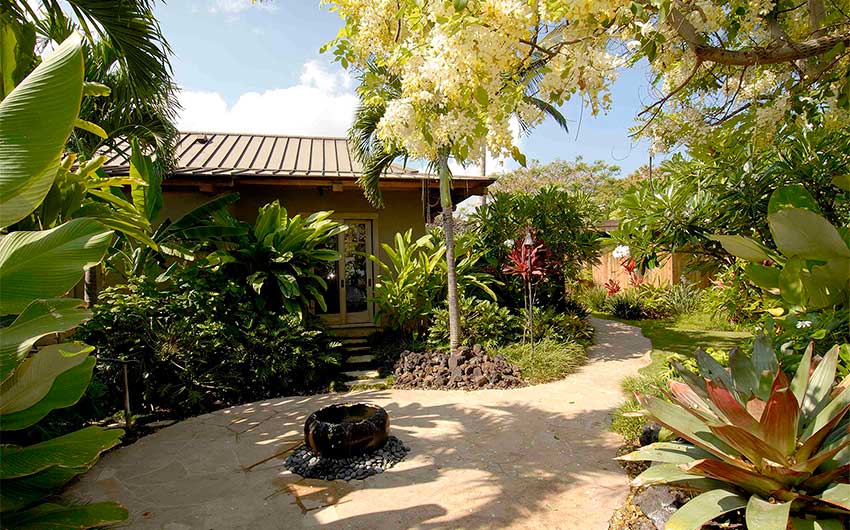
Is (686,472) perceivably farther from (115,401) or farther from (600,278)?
(600,278)

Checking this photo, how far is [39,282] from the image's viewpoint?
190 cm

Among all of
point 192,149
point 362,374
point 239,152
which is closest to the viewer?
point 362,374

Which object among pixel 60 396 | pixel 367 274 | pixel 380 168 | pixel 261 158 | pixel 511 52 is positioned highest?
pixel 261 158

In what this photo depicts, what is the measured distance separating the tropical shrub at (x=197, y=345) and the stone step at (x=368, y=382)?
1.49 ft

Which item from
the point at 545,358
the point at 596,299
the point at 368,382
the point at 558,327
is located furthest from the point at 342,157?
the point at 596,299

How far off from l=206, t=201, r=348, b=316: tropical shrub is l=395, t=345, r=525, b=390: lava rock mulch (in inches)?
71.0

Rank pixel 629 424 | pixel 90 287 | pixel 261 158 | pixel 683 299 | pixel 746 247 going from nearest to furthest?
1. pixel 746 247
2. pixel 629 424
3. pixel 90 287
4. pixel 261 158
5. pixel 683 299

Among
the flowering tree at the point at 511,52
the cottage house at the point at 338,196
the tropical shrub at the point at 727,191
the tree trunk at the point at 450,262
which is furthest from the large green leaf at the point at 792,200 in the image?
the cottage house at the point at 338,196

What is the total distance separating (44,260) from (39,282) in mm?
101

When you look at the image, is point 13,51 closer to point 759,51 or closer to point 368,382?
point 759,51

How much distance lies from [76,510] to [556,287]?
8.54 metres

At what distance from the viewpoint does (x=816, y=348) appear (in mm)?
2932

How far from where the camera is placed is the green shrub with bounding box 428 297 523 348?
7707 millimetres

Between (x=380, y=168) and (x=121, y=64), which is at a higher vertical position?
(x=121, y=64)
